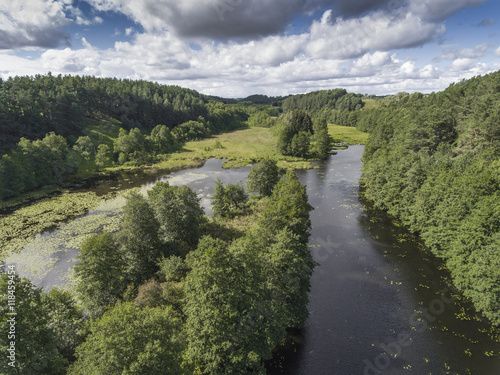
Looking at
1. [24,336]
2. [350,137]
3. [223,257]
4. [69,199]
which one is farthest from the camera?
[350,137]

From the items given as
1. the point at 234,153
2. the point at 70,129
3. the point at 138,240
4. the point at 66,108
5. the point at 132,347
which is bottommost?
the point at 234,153

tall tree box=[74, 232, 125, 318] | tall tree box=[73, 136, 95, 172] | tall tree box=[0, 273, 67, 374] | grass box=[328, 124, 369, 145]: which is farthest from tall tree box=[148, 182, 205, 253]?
grass box=[328, 124, 369, 145]

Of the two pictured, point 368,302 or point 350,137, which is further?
point 350,137

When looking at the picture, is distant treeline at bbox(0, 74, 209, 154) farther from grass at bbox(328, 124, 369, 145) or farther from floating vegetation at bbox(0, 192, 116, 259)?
grass at bbox(328, 124, 369, 145)

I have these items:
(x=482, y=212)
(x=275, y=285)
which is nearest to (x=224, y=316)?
(x=275, y=285)

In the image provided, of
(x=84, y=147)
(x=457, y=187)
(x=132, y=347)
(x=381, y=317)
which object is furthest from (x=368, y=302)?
(x=84, y=147)

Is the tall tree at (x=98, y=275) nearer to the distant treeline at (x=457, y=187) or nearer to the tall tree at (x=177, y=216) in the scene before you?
the tall tree at (x=177, y=216)

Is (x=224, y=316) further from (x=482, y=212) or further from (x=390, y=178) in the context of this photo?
(x=390, y=178)

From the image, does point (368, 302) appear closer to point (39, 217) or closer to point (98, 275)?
point (98, 275)
